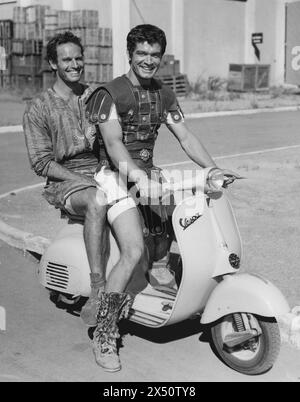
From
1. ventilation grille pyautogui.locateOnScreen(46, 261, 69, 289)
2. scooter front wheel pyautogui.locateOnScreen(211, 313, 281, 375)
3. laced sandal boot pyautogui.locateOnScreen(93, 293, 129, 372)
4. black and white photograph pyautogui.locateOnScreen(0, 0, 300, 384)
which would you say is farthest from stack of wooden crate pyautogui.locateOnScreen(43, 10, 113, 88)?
scooter front wheel pyautogui.locateOnScreen(211, 313, 281, 375)

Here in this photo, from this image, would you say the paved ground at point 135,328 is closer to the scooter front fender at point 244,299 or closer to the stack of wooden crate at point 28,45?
the scooter front fender at point 244,299

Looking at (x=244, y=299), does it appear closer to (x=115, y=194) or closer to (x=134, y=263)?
(x=134, y=263)

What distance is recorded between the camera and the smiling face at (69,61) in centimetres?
453

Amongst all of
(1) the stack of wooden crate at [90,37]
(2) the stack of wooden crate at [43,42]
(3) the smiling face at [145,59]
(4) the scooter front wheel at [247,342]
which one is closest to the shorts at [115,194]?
(3) the smiling face at [145,59]

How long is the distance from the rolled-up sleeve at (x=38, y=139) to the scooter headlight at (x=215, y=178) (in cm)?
121

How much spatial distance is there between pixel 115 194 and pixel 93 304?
64 cm

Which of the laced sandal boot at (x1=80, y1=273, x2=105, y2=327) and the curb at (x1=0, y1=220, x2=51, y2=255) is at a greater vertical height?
the laced sandal boot at (x1=80, y1=273, x2=105, y2=327)

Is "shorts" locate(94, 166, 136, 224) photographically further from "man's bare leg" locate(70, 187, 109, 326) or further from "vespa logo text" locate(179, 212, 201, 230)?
"vespa logo text" locate(179, 212, 201, 230)

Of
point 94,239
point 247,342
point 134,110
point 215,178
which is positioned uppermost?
point 134,110

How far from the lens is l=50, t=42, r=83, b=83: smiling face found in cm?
453

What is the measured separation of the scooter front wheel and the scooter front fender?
10 centimetres

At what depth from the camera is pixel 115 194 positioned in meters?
3.89

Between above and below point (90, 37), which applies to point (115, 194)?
below

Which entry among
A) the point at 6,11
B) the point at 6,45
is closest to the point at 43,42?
the point at 6,45
